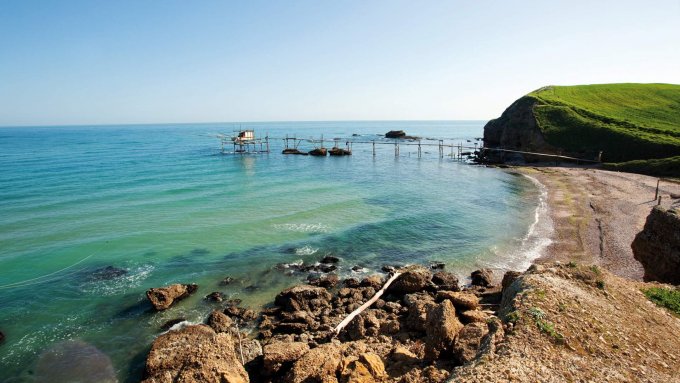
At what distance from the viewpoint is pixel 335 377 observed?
955 centimetres

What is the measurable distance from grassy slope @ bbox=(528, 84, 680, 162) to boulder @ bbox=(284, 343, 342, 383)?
60.4m

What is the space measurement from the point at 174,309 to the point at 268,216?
15562mm

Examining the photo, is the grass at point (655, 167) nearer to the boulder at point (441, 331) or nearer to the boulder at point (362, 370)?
the boulder at point (441, 331)

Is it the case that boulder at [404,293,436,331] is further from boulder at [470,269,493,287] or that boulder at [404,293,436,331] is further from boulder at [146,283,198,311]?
boulder at [146,283,198,311]

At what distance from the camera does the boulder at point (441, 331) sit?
35.9ft

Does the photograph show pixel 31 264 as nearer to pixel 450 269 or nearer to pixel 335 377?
pixel 335 377

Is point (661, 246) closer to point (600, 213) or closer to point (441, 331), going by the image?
point (441, 331)

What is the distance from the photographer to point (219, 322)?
16.0 metres

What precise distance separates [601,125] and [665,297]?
59.8m

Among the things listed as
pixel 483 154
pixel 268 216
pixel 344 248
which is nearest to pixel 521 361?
pixel 344 248

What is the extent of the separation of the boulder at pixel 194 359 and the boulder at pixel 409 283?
30.4 feet

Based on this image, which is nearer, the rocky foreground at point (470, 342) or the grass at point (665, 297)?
the rocky foreground at point (470, 342)

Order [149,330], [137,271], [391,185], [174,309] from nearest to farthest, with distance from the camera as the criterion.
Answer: [149,330] < [174,309] < [137,271] < [391,185]

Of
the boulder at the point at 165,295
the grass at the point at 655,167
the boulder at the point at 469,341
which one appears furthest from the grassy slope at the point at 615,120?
the boulder at the point at 165,295
